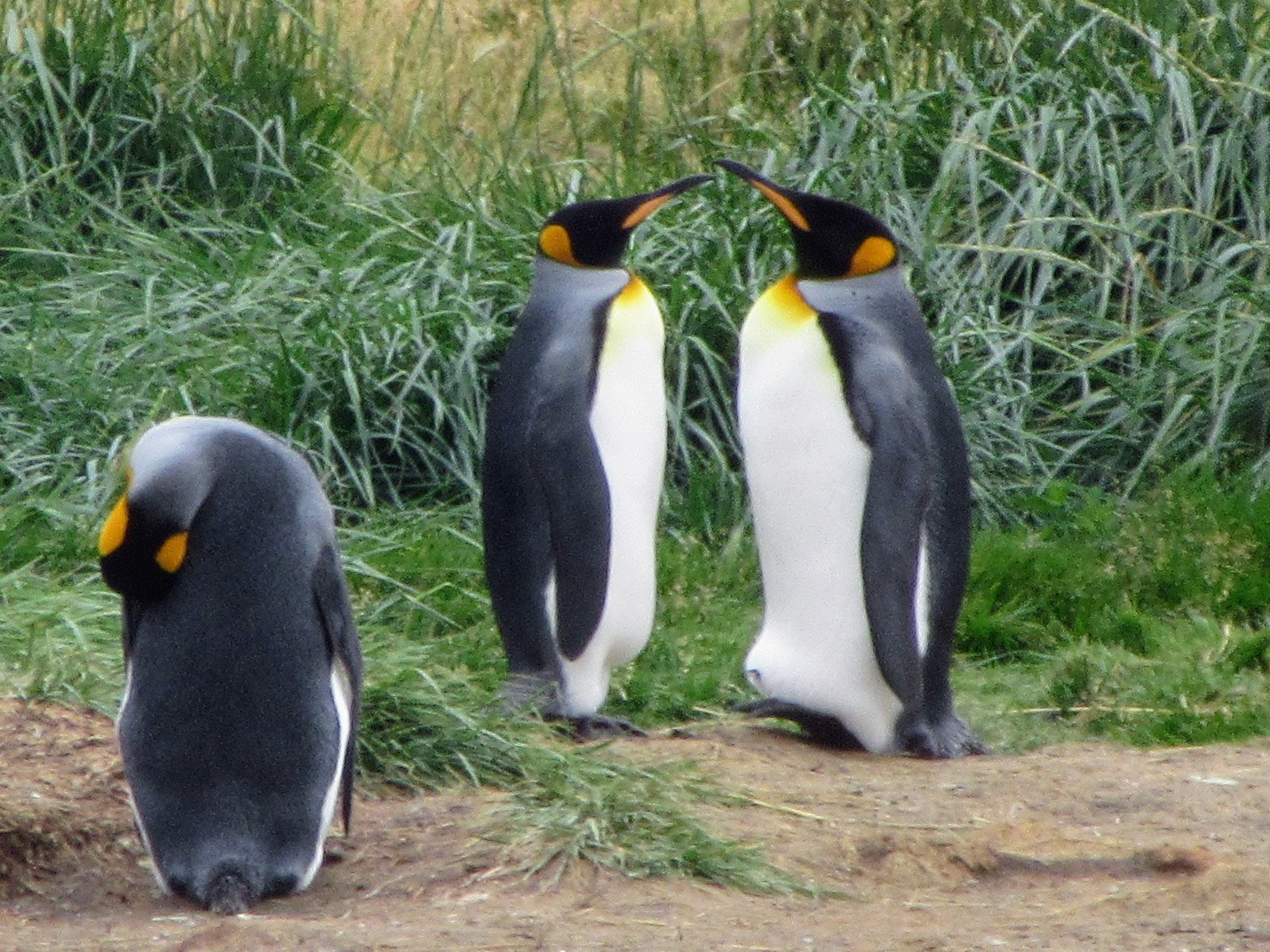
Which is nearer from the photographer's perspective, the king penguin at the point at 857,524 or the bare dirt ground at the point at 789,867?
the bare dirt ground at the point at 789,867

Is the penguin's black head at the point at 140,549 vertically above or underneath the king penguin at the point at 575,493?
above

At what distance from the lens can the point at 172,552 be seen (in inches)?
135

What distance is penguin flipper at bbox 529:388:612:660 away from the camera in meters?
4.81

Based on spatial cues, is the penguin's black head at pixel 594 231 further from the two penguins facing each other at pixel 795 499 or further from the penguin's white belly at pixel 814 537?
the penguin's white belly at pixel 814 537

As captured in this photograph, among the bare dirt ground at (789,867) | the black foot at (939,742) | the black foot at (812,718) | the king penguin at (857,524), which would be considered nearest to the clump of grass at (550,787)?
the bare dirt ground at (789,867)

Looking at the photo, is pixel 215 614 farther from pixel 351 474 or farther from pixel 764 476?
pixel 351 474

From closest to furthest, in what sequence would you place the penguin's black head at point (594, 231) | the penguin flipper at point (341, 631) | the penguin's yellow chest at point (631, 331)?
the penguin flipper at point (341, 631)
the penguin's yellow chest at point (631, 331)
the penguin's black head at point (594, 231)

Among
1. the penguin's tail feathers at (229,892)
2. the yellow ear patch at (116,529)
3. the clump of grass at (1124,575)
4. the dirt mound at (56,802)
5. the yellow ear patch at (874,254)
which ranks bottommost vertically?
the clump of grass at (1124,575)

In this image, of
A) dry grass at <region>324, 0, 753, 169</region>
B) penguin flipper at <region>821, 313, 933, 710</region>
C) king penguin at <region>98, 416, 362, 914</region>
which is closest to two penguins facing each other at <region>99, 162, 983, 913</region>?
penguin flipper at <region>821, 313, 933, 710</region>

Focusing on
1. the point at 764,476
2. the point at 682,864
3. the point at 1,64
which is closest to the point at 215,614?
the point at 682,864

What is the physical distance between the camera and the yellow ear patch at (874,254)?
499 cm

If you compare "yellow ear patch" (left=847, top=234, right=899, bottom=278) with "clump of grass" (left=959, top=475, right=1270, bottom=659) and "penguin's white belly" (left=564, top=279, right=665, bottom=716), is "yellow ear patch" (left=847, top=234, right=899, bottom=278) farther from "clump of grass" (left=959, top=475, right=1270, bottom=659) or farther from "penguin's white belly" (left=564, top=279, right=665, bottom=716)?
"clump of grass" (left=959, top=475, right=1270, bottom=659)

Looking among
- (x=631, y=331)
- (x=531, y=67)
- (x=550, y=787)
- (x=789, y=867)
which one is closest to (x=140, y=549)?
(x=550, y=787)

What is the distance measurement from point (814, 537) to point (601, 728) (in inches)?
26.0
